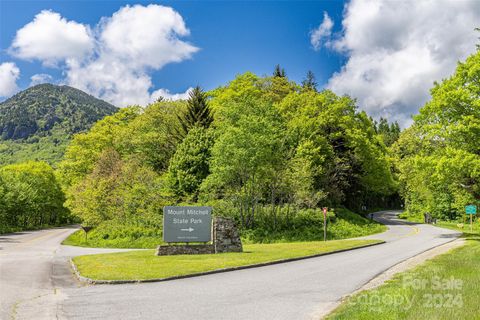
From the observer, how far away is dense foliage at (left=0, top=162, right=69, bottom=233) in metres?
60.2

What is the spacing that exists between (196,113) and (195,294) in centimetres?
4072

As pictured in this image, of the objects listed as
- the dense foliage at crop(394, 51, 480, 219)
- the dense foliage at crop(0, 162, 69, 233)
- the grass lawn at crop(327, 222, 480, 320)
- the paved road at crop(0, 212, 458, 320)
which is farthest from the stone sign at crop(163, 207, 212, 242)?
the dense foliage at crop(0, 162, 69, 233)

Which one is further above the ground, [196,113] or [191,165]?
[196,113]

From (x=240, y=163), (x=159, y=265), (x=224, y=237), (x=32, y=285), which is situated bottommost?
(x=32, y=285)

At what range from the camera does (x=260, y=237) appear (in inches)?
1357

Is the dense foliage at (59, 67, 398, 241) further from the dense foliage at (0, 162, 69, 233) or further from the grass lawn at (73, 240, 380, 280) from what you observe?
the grass lawn at (73, 240, 380, 280)

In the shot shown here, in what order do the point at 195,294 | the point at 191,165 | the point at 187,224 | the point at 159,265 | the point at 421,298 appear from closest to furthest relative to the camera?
the point at 421,298 → the point at 195,294 → the point at 159,265 → the point at 187,224 → the point at 191,165

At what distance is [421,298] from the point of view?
991 centimetres

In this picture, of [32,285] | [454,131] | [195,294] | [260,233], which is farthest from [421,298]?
[260,233]

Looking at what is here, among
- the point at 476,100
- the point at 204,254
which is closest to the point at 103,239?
the point at 204,254

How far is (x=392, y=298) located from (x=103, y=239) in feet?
99.0

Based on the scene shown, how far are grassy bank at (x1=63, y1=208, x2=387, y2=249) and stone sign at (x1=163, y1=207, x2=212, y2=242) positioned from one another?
418 inches

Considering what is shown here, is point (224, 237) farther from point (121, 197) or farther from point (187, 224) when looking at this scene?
point (121, 197)

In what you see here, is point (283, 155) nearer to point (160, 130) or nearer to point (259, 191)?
point (259, 191)
